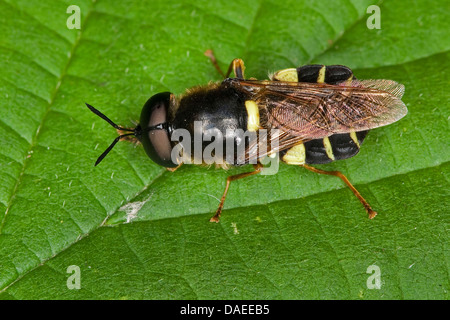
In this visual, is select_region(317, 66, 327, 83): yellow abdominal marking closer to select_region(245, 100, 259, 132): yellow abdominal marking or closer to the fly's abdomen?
the fly's abdomen

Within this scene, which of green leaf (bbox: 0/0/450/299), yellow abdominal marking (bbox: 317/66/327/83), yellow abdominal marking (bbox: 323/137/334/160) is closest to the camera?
green leaf (bbox: 0/0/450/299)

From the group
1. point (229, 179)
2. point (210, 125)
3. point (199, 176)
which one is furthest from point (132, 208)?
point (210, 125)

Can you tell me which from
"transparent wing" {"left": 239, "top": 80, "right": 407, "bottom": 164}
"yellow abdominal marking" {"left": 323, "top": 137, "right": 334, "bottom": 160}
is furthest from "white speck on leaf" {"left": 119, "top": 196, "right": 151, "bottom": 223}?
"yellow abdominal marking" {"left": 323, "top": 137, "right": 334, "bottom": 160}

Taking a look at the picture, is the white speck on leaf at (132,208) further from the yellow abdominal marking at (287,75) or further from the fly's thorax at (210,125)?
the yellow abdominal marking at (287,75)

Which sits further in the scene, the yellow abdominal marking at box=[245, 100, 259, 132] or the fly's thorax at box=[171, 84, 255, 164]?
the yellow abdominal marking at box=[245, 100, 259, 132]

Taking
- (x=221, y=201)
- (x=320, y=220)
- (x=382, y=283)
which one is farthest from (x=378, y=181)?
(x=221, y=201)

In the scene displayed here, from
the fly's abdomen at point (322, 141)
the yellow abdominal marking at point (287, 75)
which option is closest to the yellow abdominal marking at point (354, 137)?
the fly's abdomen at point (322, 141)
